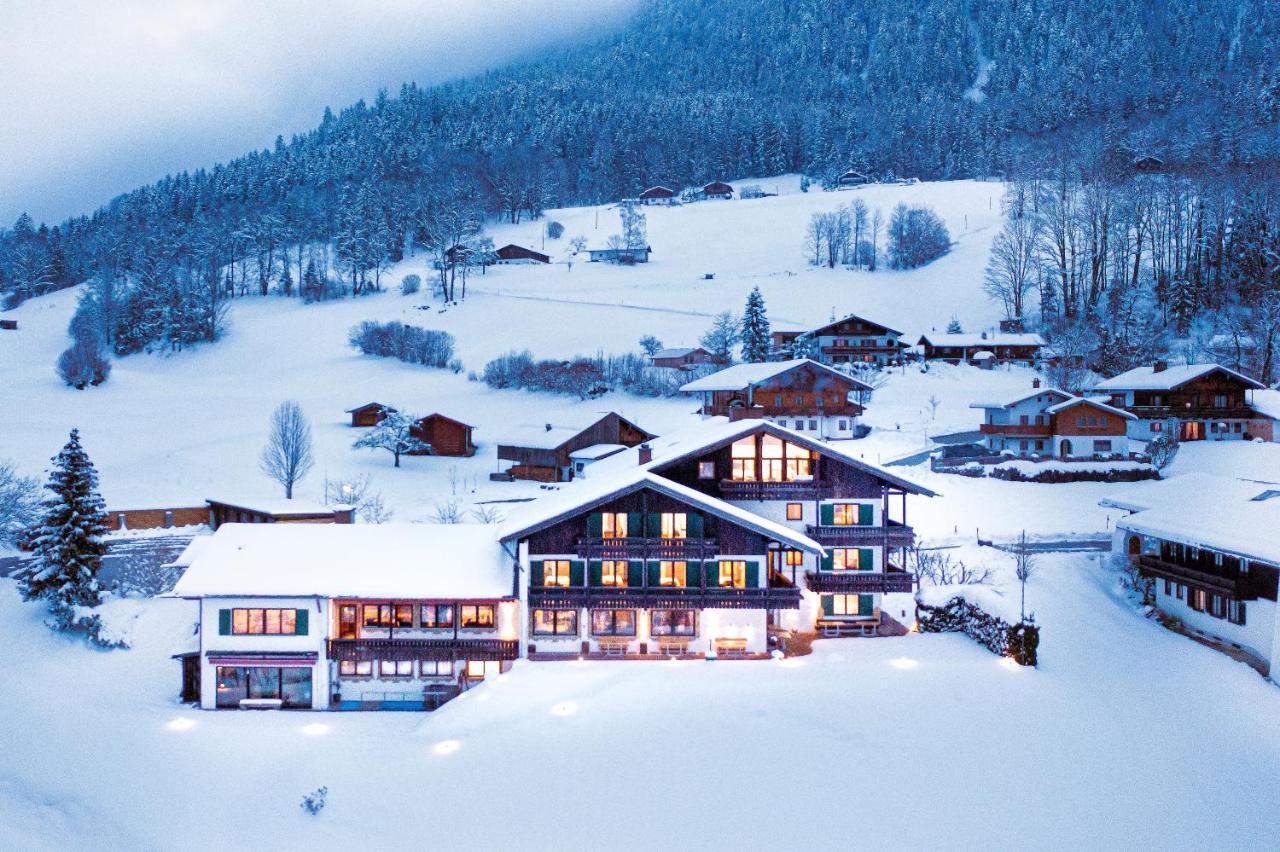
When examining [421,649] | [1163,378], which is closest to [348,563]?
[421,649]

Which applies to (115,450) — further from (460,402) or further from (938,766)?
(938,766)

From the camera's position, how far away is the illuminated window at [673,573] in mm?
29125

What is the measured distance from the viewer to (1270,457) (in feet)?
167

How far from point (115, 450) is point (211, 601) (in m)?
42.0

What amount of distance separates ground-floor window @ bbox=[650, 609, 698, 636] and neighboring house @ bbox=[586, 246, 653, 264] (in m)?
97.2

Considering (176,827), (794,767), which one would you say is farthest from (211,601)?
(794,767)

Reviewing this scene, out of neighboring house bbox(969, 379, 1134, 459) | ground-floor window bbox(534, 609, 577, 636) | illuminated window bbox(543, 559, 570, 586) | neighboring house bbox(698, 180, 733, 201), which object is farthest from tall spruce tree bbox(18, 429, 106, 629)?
neighboring house bbox(698, 180, 733, 201)

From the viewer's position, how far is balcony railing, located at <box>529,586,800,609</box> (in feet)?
93.7

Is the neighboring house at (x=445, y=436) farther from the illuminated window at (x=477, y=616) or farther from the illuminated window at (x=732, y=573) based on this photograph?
the illuminated window at (x=732, y=573)

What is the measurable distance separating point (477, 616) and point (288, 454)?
3018 cm

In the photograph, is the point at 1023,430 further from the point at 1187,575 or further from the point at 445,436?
the point at 445,436

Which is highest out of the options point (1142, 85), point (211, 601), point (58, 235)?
point (1142, 85)

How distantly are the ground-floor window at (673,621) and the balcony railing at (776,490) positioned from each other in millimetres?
4722

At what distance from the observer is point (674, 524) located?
29250mm
